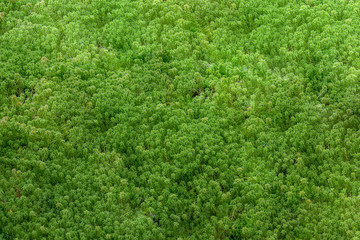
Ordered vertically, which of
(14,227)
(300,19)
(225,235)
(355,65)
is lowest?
(225,235)

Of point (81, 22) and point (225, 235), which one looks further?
point (81, 22)

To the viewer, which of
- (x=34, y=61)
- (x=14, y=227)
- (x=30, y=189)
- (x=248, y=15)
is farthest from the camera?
(x=248, y=15)

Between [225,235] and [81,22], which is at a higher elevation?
[81,22]

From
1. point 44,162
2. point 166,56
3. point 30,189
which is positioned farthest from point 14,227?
point 166,56

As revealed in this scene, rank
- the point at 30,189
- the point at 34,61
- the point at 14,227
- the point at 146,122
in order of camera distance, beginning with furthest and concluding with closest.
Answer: the point at 34,61, the point at 146,122, the point at 30,189, the point at 14,227

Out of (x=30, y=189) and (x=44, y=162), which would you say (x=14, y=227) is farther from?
(x=44, y=162)

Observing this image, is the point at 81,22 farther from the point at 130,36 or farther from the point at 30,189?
the point at 30,189

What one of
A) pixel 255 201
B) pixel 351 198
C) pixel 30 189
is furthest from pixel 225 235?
pixel 30 189
